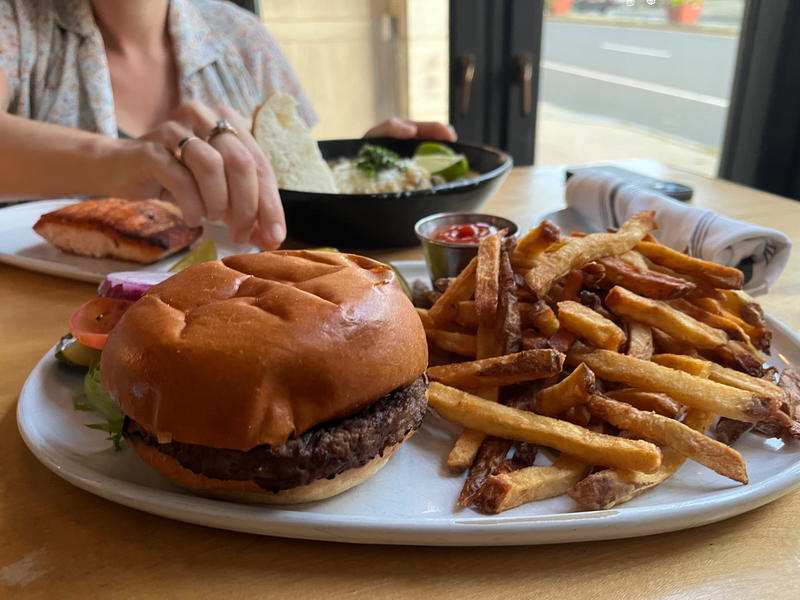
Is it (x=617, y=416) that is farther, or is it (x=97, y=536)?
(x=617, y=416)

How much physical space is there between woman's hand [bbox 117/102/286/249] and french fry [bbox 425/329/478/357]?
2.29 ft

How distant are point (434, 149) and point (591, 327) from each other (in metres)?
1.69

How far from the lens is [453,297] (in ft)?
4.81

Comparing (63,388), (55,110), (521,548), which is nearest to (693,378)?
(521,548)

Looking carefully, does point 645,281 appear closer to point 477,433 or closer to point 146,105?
point 477,433

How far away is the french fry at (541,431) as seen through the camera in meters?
1.02

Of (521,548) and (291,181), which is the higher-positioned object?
(291,181)

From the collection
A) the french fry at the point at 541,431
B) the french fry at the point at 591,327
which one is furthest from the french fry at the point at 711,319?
the french fry at the point at 541,431

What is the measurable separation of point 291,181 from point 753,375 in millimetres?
1631

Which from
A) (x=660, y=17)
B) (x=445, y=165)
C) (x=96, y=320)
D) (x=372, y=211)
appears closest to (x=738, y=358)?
(x=372, y=211)

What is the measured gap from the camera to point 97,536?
3.24 ft

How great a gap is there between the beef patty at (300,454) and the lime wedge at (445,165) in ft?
5.56

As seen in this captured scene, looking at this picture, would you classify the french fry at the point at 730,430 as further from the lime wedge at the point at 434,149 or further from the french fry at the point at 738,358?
the lime wedge at the point at 434,149

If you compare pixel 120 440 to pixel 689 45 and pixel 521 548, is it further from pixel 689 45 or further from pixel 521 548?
pixel 689 45
